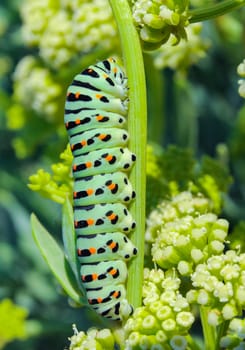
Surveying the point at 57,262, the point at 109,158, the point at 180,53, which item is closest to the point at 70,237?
the point at 57,262

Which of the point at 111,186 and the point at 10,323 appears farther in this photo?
the point at 10,323

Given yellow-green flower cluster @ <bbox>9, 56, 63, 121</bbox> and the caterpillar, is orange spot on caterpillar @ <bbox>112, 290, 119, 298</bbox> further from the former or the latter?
yellow-green flower cluster @ <bbox>9, 56, 63, 121</bbox>

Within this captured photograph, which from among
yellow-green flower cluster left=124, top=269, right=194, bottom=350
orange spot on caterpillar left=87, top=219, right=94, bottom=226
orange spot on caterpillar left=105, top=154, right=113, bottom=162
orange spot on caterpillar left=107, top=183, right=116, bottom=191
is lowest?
yellow-green flower cluster left=124, top=269, right=194, bottom=350

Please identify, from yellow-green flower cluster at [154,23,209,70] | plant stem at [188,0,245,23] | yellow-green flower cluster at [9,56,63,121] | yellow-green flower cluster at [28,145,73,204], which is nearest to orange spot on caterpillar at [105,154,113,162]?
yellow-green flower cluster at [28,145,73,204]

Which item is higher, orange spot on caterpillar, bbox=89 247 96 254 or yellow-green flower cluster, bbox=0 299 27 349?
orange spot on caterpillar, bbox=89 247 96 254

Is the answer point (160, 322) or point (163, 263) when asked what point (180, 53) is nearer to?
point (163, 263)

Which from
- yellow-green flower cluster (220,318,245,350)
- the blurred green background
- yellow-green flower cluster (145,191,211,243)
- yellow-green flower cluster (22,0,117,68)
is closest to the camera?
yellow-green flower cluster (220,318,245,350)

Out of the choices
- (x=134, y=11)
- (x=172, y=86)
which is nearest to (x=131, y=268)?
(x=134, y=11)
